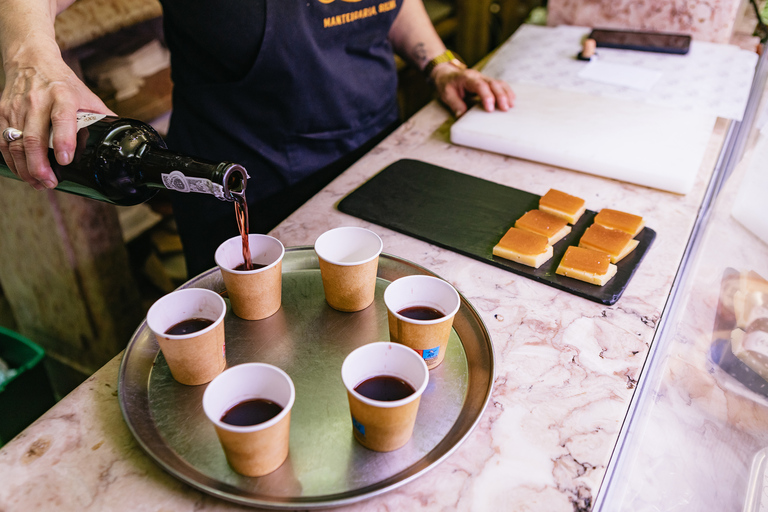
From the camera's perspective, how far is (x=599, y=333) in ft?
3.29

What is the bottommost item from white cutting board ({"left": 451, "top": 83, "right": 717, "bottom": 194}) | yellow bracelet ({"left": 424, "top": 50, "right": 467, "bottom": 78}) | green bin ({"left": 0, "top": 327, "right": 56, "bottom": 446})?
green bin ({"left": 0, "top": 327, "right": 56, "bottom": 446})

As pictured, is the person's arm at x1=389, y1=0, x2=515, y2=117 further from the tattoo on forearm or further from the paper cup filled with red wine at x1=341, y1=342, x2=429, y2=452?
the paper cup filled with red wine at x1=341, y1=342, x2=429, y2=452

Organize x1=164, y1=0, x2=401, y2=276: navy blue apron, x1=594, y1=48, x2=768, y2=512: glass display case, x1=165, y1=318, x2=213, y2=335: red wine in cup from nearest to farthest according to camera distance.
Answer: x1=594, y1=48, x2=768, y2=512: glass display case → x1=165, y1=318, x2=213, y2=335: red wine in cup → x1=164, y1=0, x2=401, y2=276: navy blue apron

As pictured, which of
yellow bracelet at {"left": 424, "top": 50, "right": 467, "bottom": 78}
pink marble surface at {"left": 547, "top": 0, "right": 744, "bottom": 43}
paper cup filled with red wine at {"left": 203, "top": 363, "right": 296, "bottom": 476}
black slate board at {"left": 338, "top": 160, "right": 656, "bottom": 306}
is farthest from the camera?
pink marble surface at {"left": 547, "top": 0, "right": 744, "bottom": 43}

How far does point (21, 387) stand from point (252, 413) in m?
1.41

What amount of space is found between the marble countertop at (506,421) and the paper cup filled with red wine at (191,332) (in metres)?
0.13

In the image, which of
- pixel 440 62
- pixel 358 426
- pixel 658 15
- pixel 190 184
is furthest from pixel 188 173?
pixel 658 15

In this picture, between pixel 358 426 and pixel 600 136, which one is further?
pixel 600 136

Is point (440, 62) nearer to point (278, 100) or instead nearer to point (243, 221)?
point (278, 100)

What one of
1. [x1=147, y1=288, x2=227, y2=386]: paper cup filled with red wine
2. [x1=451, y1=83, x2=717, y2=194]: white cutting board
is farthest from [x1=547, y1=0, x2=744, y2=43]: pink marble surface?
[x1=147, y1=288, x2=227, y2=386]: paper cup filled with red wine

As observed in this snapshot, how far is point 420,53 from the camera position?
6.25 ft

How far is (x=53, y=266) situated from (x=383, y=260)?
1.41 m

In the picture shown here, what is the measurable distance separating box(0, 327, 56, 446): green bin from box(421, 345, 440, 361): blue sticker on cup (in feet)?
4.85

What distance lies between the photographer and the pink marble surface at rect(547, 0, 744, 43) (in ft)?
6.74
